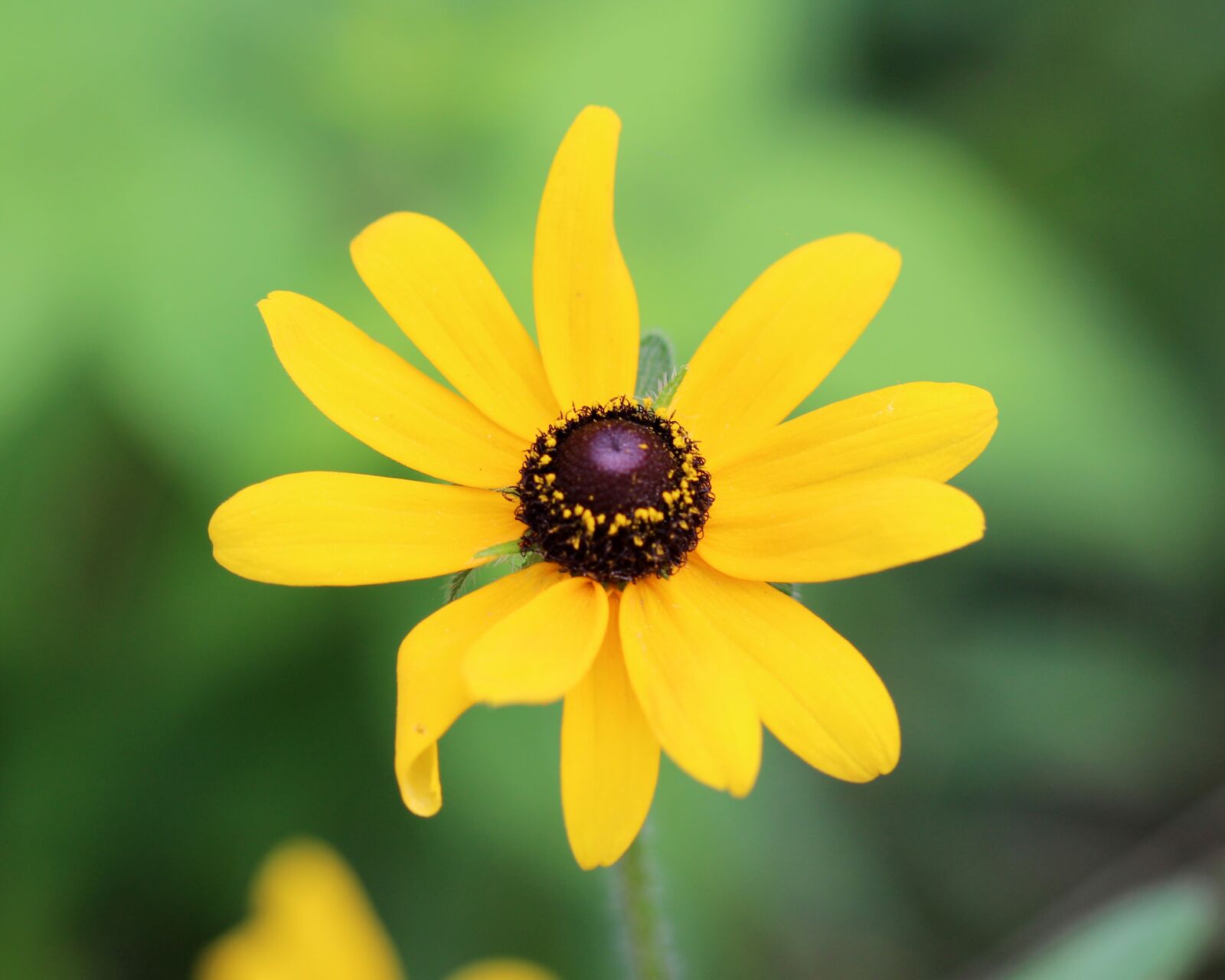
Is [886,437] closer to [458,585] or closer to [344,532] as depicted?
[458,585]

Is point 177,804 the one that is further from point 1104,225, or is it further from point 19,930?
point 1104,225

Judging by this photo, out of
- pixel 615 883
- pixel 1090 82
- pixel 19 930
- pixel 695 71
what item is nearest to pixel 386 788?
pixel 19 930

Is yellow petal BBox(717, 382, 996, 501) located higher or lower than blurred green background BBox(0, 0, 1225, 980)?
lower

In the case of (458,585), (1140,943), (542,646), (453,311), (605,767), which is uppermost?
(453,311)

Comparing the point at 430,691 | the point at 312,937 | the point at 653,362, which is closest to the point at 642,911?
the point at 430,691

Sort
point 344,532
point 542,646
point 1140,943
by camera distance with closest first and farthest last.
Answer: point 542,646 → point 344,532 → point 1140,943

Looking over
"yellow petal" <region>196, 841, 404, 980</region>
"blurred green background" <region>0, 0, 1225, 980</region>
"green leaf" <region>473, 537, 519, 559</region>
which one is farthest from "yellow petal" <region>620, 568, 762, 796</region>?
"yellow petal" <region>196, 841, 404, 980</region>

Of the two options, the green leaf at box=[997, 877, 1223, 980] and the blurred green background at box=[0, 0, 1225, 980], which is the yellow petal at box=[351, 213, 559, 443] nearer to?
the blurred green background at box=[0, 0, 1225, 980]
